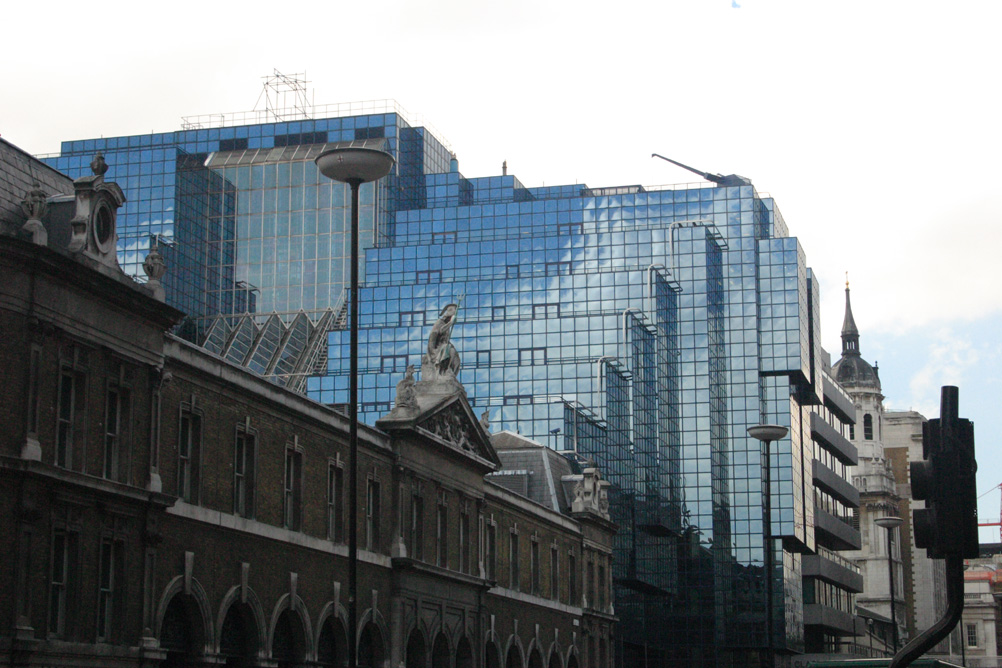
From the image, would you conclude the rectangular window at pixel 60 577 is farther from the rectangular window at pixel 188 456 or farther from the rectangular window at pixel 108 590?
the rectangular window at pixel 188 456

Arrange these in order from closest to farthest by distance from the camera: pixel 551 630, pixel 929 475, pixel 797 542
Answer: pixel 929 475 < pixel 551 630 < pixel 797 542

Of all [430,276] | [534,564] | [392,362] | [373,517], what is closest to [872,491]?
[430,276]

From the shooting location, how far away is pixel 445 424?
174 feet

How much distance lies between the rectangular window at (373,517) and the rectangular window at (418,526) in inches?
100

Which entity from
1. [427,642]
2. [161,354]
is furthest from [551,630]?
[161,354]

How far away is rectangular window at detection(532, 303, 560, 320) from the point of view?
12666 centimetres

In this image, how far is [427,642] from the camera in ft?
165

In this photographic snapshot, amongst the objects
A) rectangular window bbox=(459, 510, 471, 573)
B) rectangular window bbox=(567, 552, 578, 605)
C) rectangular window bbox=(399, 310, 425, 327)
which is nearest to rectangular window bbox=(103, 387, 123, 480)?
rectangular window bbox=(459, 510, 471, 573)

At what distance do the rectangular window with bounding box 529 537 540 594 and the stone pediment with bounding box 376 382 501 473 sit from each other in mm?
6783

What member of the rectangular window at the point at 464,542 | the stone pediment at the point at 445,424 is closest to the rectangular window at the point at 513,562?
the stone pediment at the point at 445,424

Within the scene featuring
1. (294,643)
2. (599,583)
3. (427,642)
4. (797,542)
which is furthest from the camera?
(797,542)

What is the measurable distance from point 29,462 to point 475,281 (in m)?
99.8

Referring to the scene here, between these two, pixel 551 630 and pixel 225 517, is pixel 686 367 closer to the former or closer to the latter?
Result: pixel 551 630

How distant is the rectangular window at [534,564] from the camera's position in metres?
62.4
